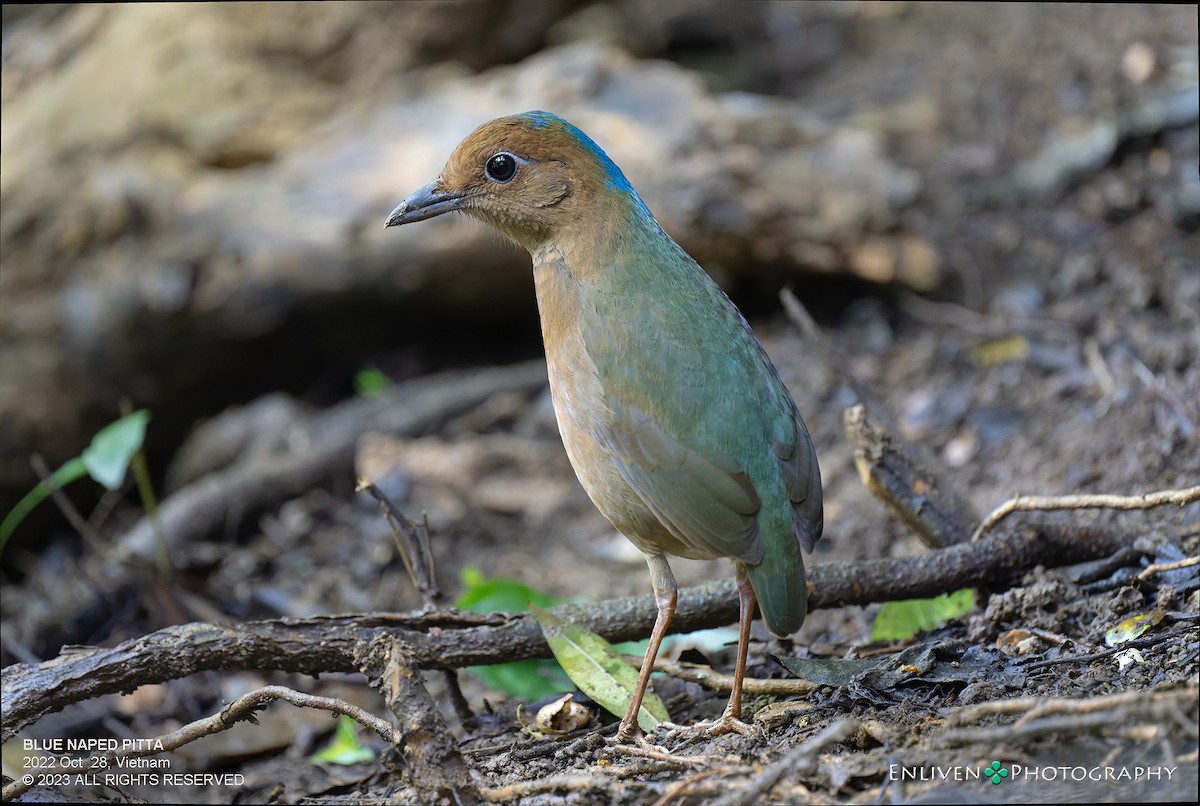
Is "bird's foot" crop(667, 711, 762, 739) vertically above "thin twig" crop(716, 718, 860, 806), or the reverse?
"thin twig" crop(716, 718, 860, 806)

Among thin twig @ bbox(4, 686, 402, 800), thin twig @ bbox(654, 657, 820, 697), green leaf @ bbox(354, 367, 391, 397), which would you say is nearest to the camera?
thin twig @ bbox(4, 686, 402, 800)

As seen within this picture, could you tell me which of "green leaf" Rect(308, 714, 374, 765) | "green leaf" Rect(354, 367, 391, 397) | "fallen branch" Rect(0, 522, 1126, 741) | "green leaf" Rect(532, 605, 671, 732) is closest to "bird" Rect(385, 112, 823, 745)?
"green leaf" Rect(532, 605, 671, 732)

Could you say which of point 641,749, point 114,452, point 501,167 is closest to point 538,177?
point 501,167

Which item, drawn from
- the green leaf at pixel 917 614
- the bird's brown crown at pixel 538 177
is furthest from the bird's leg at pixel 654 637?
the bird's brown crown at pixel 538 177

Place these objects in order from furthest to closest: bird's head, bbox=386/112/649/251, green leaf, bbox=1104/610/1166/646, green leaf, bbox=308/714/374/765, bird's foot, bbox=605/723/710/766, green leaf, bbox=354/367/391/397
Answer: green leaf, bbox=354/367/391/397 → green leaf, bbox=308/714/374/765 → bird's head, bbox=386/112/649/251 → green leaf, bbox=1104/610/1166/646 → bird's foot, bbox=605/723/710/766

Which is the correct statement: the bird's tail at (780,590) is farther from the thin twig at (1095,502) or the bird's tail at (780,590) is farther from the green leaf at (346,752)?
the green leaf at (346,752)

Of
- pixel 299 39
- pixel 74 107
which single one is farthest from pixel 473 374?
pixel 74 107

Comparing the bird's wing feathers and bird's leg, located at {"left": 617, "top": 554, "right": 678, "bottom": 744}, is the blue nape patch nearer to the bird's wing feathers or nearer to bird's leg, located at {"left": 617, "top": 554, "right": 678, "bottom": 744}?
the bird's wing feathers
